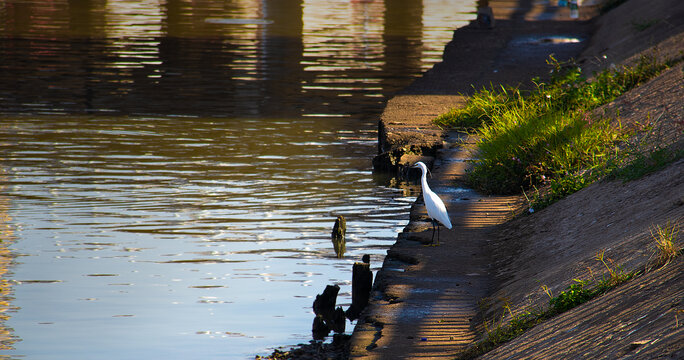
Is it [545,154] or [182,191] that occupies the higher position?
[545,154]

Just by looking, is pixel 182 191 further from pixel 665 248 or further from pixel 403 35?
pixel 403 35

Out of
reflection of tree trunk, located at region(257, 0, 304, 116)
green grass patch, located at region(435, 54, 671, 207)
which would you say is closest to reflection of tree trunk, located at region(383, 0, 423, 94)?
reflection of tree trunk, located at region(257, 0, 304, 116)

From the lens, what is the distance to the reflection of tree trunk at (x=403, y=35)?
2684cm

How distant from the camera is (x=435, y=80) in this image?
69.5 ft

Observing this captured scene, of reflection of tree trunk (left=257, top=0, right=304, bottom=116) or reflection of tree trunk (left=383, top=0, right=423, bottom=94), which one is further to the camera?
reflection of tree trunk (left=383, top=0, right=423, bottom=94)

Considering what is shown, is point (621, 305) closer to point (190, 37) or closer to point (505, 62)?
point (505, 62)

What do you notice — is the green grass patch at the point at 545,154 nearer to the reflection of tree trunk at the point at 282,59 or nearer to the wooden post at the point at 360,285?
the wooden post at the point at 360,285

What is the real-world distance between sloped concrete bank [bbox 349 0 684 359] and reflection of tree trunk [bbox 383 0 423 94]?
1231 cm

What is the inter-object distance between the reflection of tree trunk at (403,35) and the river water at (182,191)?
0.74 feet

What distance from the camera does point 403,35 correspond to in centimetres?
3534

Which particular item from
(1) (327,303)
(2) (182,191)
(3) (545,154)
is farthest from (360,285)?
(2) (182,191)

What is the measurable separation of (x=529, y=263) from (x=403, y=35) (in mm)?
28151

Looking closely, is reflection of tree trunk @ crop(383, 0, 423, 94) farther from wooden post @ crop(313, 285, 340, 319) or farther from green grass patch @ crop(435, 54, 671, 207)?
wooden post @ crop(313, 285, 340, 319)

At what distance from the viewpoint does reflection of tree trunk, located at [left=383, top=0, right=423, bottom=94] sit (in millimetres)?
26844
